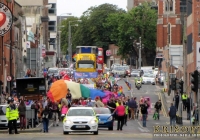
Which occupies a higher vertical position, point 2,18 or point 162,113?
point 2,18

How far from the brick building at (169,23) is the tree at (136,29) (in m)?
5.43

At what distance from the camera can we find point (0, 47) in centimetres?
7175

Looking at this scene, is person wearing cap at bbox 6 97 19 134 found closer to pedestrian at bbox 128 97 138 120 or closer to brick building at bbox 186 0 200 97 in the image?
pedestrian at bbox 128 97 138 120

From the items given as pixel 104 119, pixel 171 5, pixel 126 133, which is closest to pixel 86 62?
pixel 171 5

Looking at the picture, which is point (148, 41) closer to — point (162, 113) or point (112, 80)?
point (112, 80)

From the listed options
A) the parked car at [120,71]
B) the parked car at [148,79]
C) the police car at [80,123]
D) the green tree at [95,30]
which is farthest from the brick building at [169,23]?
the police car at [80,123]

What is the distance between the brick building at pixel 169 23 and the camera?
5344 inches

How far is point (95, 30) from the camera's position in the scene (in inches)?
6599

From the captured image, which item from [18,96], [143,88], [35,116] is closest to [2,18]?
[35,116]

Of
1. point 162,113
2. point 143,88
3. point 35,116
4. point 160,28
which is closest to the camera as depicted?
point 35,116

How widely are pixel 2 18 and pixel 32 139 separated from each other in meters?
5.33

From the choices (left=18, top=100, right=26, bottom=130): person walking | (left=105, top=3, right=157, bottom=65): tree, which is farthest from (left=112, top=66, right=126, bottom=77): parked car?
(left=18, top=100, right=26, bottom=130): person walking

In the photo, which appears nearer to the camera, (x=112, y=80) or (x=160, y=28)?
(x=112, y=80)

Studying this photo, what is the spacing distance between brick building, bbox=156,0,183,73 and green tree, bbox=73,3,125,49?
81.3 ft
